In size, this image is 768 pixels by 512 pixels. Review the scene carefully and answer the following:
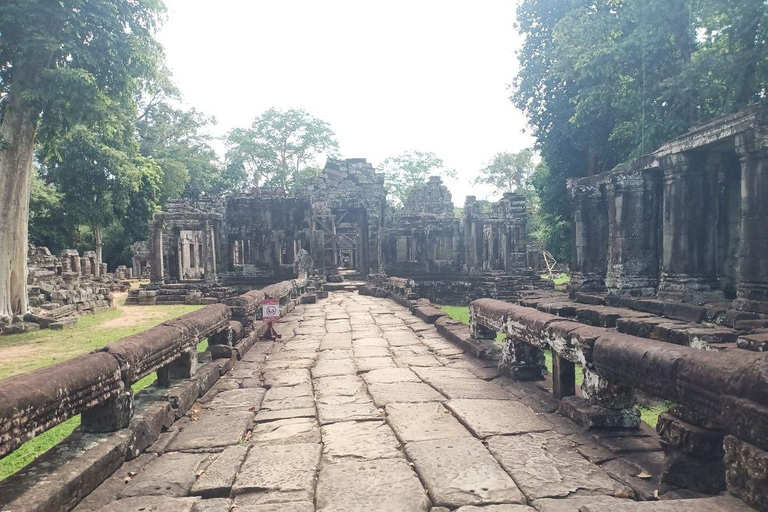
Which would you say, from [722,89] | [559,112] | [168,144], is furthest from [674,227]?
[168,144]

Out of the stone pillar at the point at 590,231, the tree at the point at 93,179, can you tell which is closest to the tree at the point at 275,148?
the tree at the point at 93,179

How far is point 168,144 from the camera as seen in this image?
43281 mm

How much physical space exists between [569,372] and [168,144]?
45.0m

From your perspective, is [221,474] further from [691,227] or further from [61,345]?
[61,345]

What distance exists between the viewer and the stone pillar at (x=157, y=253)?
22.9 meters

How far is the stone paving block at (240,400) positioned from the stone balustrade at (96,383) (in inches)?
17.9

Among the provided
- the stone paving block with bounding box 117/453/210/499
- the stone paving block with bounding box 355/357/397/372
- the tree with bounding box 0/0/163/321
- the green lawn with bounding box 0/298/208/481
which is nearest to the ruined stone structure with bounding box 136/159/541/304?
the green lawn with bounding box 0/298/208/481

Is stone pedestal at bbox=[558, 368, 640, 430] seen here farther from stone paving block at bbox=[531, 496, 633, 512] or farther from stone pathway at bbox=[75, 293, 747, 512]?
stone paving block at bbox=[531, 496, 633, 512]

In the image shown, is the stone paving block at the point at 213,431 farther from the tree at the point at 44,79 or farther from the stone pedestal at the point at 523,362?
the tree at the point at 44,79

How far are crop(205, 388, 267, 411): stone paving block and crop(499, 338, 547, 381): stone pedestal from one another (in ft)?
9.30

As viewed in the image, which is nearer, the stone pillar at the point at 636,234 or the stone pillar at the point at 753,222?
the stone pillar at the point at 753,222

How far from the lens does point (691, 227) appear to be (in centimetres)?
848

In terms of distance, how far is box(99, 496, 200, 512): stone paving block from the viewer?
2.83 meters

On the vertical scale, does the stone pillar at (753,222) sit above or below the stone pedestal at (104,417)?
above
